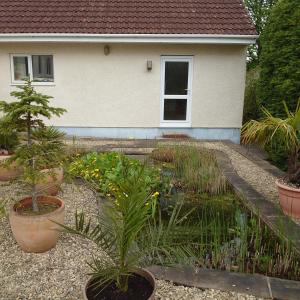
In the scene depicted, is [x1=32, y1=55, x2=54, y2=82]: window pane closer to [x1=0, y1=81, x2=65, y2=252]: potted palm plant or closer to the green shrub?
the green shrub

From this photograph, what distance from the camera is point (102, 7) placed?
36.0 ft

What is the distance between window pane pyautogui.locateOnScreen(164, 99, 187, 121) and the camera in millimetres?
10789

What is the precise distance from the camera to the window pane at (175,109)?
10.8 metres

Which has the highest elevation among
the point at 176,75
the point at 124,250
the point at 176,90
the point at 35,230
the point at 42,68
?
the point at 42,68

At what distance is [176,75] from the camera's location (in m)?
10.6

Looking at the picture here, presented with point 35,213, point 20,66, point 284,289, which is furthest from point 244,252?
point 20,66

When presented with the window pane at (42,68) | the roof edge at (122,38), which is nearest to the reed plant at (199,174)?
the roof edge at (122,38)

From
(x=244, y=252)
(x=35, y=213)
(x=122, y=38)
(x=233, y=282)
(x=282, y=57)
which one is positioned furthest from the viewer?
(x=122, y=38)

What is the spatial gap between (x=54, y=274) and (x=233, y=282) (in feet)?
5.74

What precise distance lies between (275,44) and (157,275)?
7.08 meters

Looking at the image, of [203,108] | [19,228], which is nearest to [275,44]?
[203,108]

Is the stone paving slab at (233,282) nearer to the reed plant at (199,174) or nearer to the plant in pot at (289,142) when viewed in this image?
the plant in pot at (289,142)

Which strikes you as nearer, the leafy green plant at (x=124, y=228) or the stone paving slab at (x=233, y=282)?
the leafy green plant at (x=124, y=228)

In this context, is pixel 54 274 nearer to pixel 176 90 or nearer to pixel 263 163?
pixel 263 163
